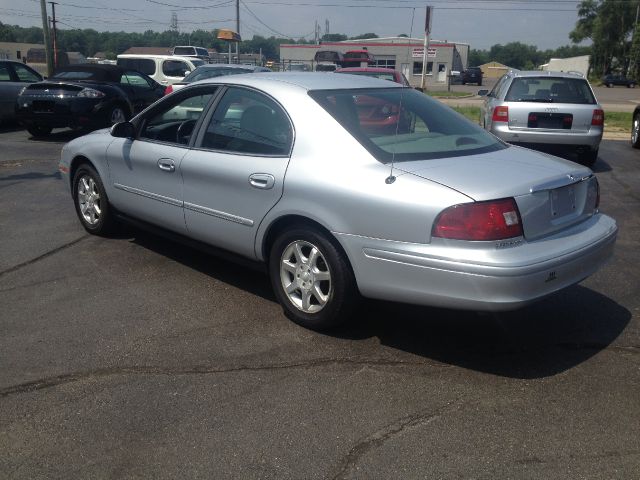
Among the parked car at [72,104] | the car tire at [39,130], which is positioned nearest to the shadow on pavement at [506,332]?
the parked car at [72,104]

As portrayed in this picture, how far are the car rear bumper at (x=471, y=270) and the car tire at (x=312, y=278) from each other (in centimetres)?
12

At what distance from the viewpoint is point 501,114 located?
35.4 ft

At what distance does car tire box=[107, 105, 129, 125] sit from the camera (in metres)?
13.8

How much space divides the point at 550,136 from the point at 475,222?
7.69m

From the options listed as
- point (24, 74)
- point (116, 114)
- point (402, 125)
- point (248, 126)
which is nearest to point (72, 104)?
point (116, 114)

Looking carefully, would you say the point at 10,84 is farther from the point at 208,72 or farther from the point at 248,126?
the point at 248,126

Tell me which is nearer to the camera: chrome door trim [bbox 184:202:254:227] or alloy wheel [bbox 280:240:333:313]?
alloy wheel [bbox 280:240:333:313]

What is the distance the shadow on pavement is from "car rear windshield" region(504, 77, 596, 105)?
6379 millimetres

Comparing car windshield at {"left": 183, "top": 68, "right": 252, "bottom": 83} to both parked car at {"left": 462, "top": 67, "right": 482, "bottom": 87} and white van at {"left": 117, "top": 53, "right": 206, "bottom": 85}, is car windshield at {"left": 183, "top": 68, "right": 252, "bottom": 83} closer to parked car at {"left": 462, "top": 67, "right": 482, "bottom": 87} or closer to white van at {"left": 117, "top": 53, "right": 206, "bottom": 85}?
white van at {"left": 117, "top": 53, "right": 206, "bottom": 85}

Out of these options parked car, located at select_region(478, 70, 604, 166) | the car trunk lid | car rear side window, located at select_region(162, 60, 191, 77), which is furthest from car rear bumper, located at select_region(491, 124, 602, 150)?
car rear side window, located at select_region(162, 60, 191, 77)

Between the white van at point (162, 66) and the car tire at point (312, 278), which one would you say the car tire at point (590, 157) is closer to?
the car tire at point (312, 278)

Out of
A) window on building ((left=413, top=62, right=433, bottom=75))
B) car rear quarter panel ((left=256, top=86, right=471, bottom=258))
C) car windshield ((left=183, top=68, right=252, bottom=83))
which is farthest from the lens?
window on building ((left=413, top=62, right=433, bottom=75))

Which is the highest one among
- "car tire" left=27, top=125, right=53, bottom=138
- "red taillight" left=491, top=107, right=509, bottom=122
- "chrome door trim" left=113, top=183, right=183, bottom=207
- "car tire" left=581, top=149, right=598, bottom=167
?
"red taillight" left=491, top=107, right=509, bottom=122

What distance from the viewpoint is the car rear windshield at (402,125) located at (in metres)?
4.27
